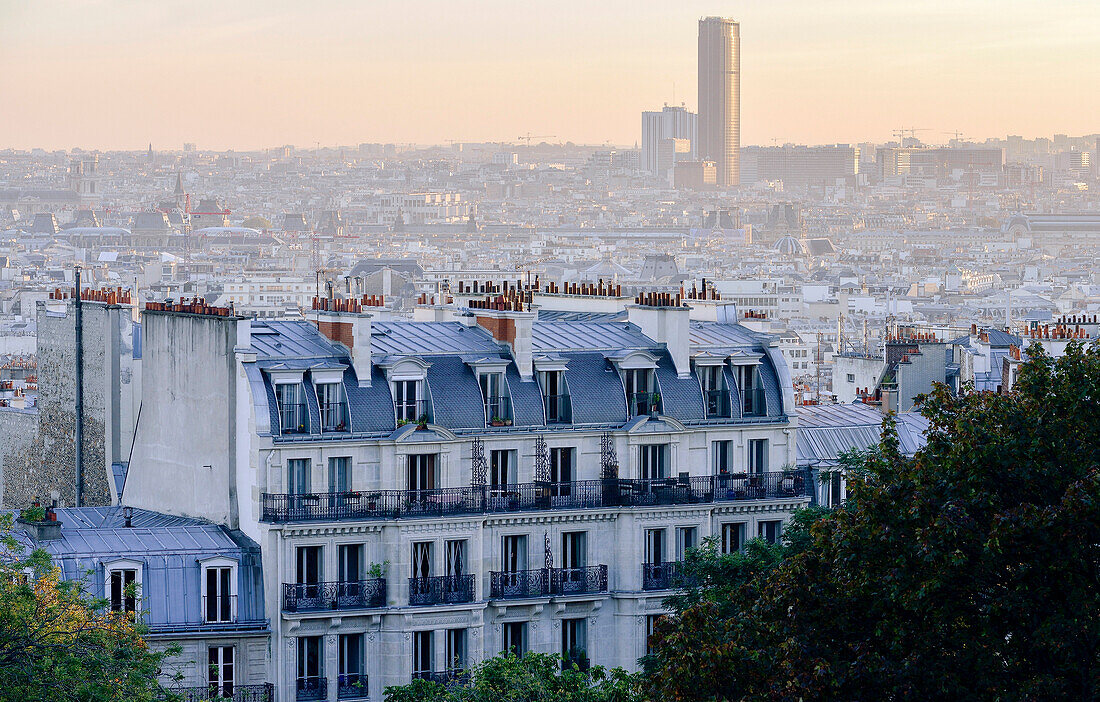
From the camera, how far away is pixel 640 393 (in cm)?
3331

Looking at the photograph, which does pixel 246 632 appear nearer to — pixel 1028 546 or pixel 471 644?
pixel 471 644

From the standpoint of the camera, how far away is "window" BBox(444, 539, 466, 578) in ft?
102

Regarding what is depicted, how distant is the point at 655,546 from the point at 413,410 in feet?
11.3

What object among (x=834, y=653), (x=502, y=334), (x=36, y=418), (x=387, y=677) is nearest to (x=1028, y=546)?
(x=834, y=653)

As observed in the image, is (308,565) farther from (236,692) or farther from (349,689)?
(236,692)

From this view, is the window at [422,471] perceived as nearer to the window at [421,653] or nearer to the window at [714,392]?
the window at [421,653]

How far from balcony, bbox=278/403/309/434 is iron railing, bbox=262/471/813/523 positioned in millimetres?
825

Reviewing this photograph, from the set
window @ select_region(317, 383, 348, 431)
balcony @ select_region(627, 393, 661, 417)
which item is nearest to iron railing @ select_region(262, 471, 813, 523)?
window @ select_region(317, 383, 348, 431)

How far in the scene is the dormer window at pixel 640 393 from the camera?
33219 millimetres

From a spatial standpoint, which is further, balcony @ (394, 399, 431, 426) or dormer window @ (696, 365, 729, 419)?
dormer window @ (696, 365, 729, 419)

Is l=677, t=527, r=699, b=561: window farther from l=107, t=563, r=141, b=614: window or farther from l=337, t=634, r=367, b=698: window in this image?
l=107, t=563, r=141, b=614: window

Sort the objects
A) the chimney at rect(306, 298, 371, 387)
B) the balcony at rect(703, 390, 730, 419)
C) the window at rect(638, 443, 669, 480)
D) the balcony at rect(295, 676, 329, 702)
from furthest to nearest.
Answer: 1. the balcony at rect(703, 390, 730, 419)
2. the window at rect(638, 443, 669, 480)
3. the chimney at rect(306, 298, 371, 387)
4. the balcony at rect(295, 676, 329, 702)

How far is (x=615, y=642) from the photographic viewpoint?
105 ft

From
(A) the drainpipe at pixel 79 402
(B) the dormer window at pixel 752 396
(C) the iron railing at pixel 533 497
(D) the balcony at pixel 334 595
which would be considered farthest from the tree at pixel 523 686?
(A) the drainpipe at pixel 79 402
